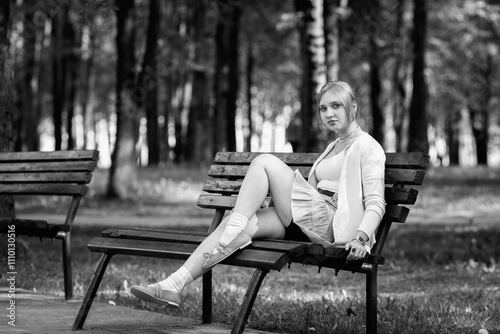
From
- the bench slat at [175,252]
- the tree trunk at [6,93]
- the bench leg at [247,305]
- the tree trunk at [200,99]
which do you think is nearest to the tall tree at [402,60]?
the tree trunk at [200,99]

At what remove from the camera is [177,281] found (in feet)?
14.9

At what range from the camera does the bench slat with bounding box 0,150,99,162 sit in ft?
22.4

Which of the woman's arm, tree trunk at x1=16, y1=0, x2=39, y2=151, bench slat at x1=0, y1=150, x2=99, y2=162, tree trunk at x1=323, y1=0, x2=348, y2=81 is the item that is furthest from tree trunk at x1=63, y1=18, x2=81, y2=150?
the woman's arm

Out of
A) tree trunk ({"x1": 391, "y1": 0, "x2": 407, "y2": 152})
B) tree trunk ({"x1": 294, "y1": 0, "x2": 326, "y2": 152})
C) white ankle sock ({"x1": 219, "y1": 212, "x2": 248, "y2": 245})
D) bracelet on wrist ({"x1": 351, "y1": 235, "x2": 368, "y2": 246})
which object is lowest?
bracelet on wrist ({"x1": 351, "y1": 235, "x2": 368, "y2": 246})

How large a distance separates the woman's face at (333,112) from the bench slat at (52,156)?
2408 millimetres

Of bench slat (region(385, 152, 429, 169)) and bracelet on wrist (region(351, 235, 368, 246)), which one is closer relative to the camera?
bracelet on wrist (region(351, 235, 368, 246))

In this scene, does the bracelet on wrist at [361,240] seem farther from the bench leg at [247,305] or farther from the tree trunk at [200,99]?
the tree trunk at [200,99]

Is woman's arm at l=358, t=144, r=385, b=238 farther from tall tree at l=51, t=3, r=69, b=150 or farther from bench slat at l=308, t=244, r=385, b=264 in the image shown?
tall tree at l=51, t=3, r=69, b=150

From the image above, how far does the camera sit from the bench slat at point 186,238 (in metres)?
4.31

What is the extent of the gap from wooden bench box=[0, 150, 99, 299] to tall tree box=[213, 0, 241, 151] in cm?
1613

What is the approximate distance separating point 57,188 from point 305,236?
2.73 metres

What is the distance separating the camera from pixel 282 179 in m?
4.86

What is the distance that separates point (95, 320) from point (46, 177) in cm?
205

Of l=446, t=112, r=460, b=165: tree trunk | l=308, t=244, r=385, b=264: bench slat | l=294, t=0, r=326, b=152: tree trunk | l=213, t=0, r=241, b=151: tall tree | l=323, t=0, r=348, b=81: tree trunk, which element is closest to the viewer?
l=308, t=244, r=385, b=264: bench slat
